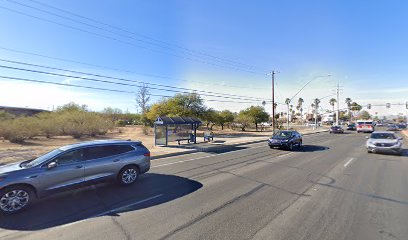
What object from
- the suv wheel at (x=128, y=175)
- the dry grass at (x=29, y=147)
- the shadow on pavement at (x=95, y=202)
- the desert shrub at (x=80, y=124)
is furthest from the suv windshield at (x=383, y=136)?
the desert shrub at (x=80, y=124)

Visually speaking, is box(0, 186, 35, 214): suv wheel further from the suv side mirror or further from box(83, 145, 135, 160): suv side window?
box(83, 145, 135, 160): suv side window

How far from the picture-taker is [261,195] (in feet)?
20.1

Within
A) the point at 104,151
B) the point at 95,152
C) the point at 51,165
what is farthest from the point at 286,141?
the point at 51,165

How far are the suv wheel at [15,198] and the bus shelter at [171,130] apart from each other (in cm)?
1380

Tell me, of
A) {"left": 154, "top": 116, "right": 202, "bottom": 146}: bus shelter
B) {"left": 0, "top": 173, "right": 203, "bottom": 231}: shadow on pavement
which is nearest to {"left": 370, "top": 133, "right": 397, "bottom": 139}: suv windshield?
{"left": 0, "top": 173, "right": 203, "bottom": 231}: shadow on pavement

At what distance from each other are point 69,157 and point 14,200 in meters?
1.48

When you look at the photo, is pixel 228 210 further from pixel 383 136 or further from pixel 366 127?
pixel 366 127

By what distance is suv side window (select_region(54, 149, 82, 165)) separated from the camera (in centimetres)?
604

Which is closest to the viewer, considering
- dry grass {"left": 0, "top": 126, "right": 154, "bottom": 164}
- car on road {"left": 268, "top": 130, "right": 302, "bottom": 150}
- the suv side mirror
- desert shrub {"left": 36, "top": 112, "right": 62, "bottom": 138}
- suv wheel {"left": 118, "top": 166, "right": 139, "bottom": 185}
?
the suv side mirror

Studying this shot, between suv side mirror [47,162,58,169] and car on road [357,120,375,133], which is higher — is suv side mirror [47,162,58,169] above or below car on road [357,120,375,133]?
below

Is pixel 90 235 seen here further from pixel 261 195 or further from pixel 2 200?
pixel 261 195

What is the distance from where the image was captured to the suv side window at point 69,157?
19.8 feet

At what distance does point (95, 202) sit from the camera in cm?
572

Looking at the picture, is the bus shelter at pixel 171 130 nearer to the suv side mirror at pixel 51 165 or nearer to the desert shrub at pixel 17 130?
the suv side mirror at pixel 51 165
